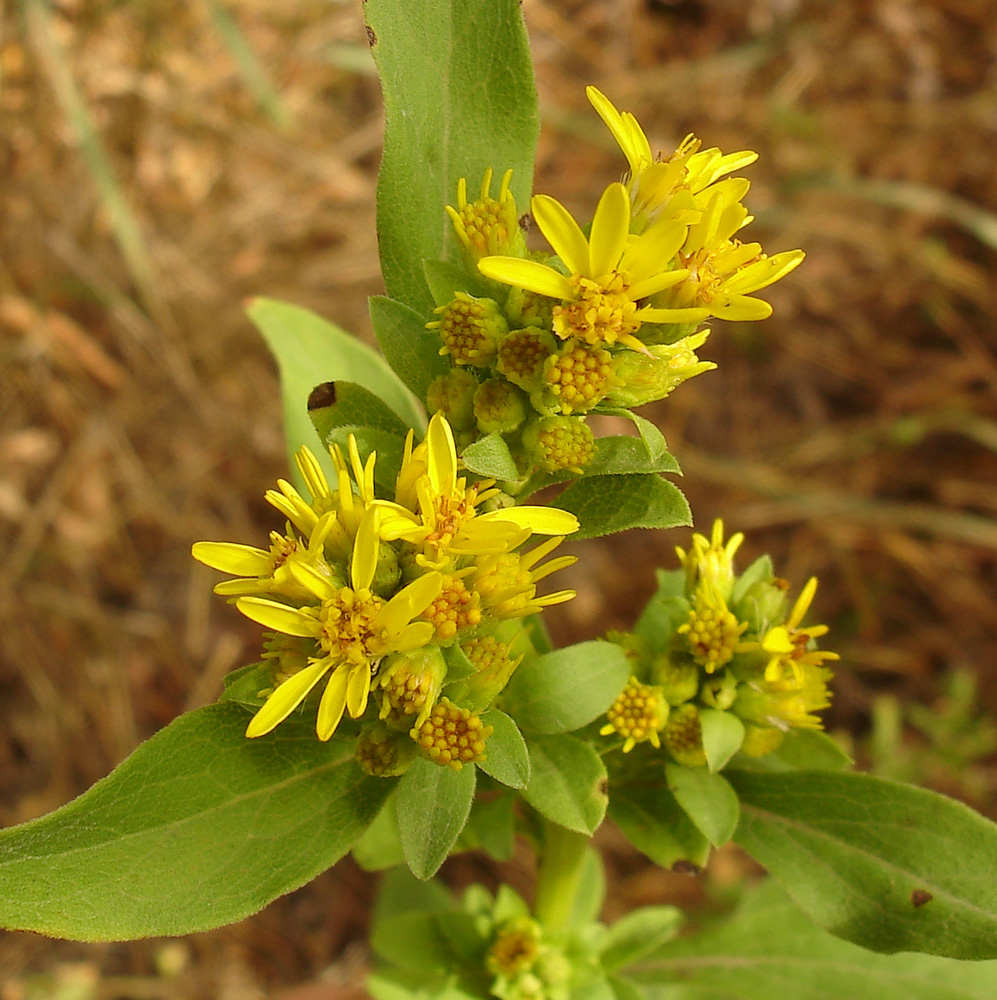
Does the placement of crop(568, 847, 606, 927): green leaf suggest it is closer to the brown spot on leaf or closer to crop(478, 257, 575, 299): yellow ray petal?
the brown spot on leaf

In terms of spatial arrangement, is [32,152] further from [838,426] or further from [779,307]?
[838,426]

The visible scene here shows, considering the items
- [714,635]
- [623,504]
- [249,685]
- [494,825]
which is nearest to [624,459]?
[623,504]

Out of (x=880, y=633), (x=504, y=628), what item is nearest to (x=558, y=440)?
(x=504, y=628)

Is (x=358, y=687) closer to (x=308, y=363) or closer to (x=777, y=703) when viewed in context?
(x=777, y=703)

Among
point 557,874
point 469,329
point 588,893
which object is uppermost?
point 469,329

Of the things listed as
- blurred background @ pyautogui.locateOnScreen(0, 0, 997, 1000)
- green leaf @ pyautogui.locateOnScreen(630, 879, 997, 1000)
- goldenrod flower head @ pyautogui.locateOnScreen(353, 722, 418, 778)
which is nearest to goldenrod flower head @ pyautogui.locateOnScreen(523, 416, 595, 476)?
goldenrod flower head @ pyautogui.locateOnScreen(353, 722, 418, 778)

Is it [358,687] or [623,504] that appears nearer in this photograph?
[358,687]
